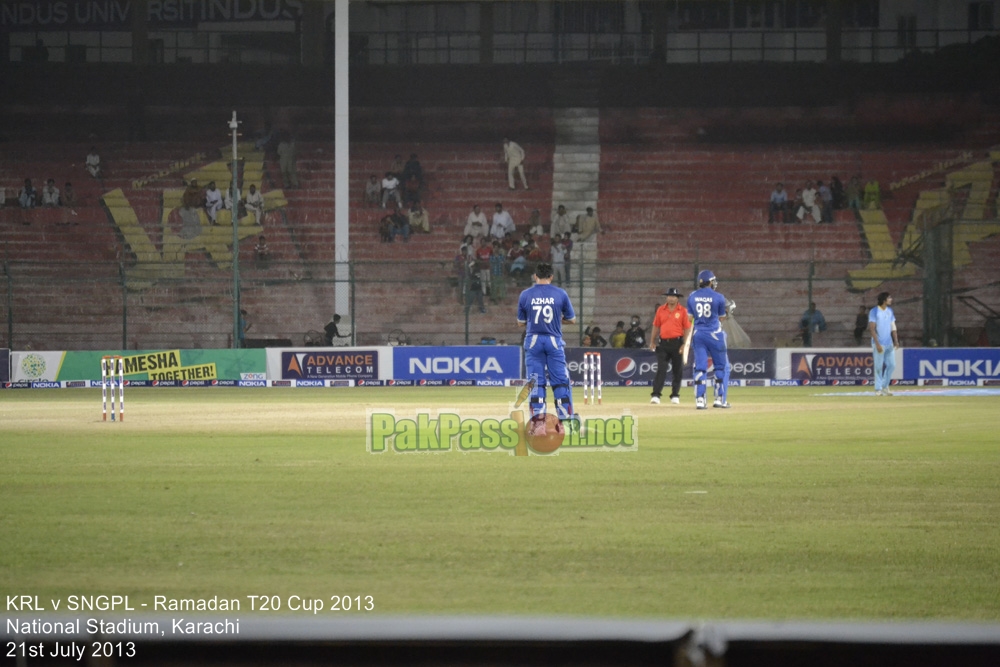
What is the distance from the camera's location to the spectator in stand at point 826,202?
4053 centimetres

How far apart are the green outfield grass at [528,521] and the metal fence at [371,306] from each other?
19498 mm

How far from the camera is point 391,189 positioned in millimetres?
40844

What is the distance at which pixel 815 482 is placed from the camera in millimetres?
11898

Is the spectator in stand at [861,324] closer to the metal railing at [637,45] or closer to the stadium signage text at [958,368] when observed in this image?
the stadium signage text at [958,368]

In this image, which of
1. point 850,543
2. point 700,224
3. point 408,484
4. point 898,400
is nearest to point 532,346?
point 408,484

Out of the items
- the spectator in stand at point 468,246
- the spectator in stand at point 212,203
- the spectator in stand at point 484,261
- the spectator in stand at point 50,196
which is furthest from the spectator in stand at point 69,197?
the spectator in stand at point 484,261

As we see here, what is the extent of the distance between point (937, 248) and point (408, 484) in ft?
87.1

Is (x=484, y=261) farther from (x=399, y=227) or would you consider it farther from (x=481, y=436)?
(x=481, y=436)

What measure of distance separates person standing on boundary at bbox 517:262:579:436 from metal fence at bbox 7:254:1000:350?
2140cm

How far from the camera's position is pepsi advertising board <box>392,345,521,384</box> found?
32719 mm

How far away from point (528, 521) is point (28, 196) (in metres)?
35.0

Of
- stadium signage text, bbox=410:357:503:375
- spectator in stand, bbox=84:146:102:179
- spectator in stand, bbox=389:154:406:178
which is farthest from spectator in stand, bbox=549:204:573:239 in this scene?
spectator in stand, bbox=84:146:102:179

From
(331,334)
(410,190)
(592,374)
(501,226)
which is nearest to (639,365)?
(331,334)

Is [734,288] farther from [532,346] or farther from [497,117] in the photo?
[532,346]
